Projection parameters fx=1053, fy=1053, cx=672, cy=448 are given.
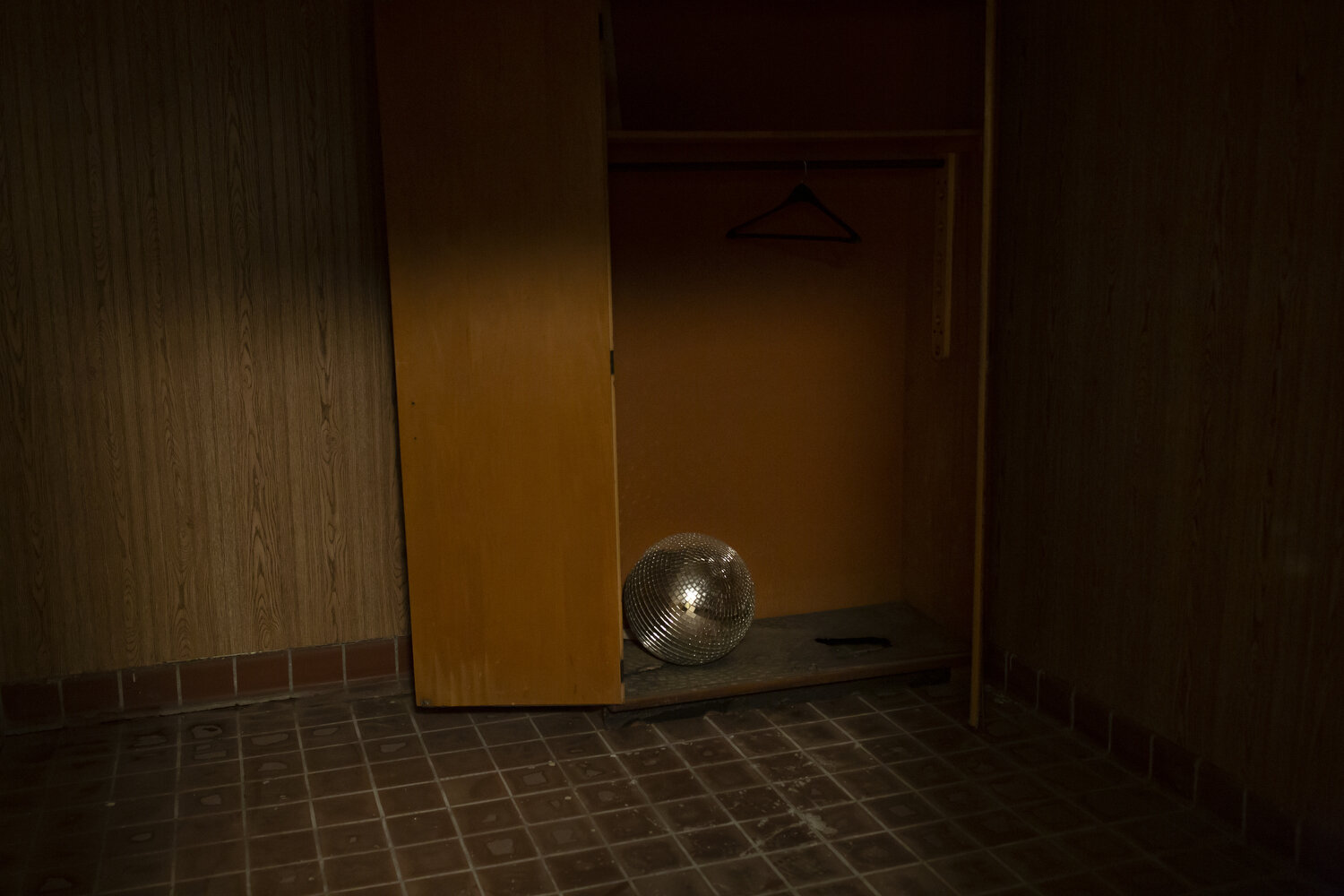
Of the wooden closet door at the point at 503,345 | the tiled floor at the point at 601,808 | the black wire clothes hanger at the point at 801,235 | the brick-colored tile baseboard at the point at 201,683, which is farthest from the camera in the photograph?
the black wire clothes hanger at the point at 801,235

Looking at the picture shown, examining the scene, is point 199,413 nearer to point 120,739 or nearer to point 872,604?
point 120,739

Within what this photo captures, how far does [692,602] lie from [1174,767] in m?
1.50

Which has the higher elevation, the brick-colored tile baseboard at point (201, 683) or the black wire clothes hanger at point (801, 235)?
the black wire clothes hanger at point (801, 235)

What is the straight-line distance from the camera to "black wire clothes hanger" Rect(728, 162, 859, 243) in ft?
12.0

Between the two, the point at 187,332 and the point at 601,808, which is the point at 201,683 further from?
the point at 601,808

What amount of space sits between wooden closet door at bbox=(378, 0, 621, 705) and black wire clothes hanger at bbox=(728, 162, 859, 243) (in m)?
0.74

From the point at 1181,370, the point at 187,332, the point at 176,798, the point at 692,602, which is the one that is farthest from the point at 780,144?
the point at 176,798

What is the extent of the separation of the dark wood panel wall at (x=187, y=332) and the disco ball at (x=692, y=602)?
3.08 feet

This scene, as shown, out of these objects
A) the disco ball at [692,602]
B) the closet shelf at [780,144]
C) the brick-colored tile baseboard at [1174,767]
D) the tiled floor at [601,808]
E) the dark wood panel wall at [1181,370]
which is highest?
the closet shelf at [780,144]

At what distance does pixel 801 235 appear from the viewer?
3816 millimetres

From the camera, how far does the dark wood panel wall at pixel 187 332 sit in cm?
320

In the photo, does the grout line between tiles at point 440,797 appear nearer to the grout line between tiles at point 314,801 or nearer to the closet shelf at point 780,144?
the grout line between tiles at point 314,801

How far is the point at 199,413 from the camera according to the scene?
11.2ft

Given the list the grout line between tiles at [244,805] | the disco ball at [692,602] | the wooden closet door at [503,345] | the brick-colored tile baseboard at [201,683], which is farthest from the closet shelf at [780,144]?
the grout line between tiles at [244,805]
